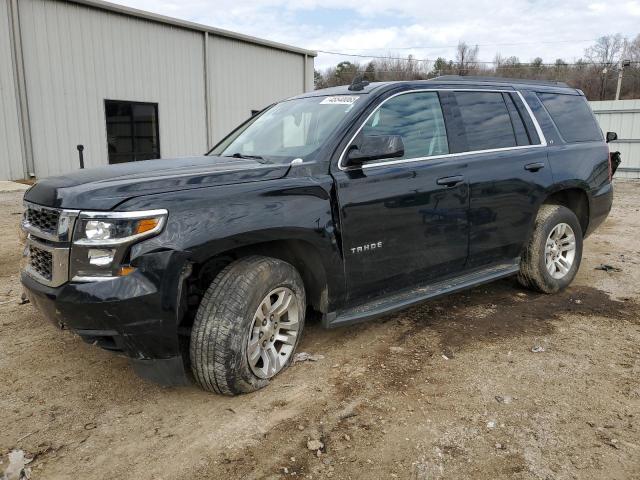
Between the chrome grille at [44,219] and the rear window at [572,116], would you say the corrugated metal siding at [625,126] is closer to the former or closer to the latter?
the rear window at [572,116]

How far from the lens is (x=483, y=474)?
95.1 inches

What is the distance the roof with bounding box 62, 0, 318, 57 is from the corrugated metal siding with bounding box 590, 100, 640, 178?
10278mm

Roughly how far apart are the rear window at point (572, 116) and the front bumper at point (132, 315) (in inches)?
160

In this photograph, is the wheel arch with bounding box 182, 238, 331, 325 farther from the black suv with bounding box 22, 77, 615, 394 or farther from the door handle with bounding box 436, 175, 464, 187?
the door handle with bounding box 436, 175, 464, 187

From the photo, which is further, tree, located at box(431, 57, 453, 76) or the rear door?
tree, located at box(431, 57, 453, 76)

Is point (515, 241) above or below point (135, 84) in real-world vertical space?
below

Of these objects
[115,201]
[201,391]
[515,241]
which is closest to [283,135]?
[115,201]

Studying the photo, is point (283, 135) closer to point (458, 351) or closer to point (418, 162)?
point (418, 162)

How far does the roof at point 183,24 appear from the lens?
12.7 m

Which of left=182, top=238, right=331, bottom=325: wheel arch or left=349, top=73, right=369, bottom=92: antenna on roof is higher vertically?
left=349, top=73, right=369, bottom=92: antenna on roof

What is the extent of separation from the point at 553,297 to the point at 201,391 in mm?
3558

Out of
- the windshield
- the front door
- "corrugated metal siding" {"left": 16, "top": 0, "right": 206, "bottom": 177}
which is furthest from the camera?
"corrugated metal siding" {"left": 16, "top": 0, "right": 206, "bottom": 177}

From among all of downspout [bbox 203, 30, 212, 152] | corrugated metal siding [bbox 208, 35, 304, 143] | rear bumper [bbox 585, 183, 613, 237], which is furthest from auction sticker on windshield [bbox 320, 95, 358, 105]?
corrugated metal siding [bbox 208, 35, 304, 143]

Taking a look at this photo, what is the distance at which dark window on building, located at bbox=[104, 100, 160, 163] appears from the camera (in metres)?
13.7
